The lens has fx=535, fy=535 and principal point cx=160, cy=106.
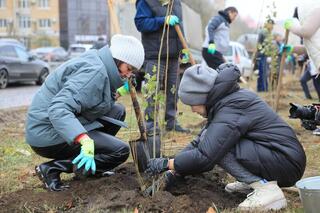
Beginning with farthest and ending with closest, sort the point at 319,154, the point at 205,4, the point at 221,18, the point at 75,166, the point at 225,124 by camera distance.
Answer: the point at 205,4 → the point at 221,18 → the point at 319,154 → the point at 75,166 → the point at 225,124

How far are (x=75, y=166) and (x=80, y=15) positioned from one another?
2797 inches

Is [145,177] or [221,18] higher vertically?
[221,18]

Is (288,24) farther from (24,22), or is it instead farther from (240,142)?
(24,22)

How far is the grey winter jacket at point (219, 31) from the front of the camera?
8.56m

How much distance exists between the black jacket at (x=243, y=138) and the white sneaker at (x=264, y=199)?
71mm

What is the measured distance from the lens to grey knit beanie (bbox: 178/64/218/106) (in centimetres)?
325

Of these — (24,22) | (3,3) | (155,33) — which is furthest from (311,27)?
(24,22)

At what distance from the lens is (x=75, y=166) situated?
3.87 m

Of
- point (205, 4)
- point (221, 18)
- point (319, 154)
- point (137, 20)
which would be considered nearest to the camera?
point (319, 154)

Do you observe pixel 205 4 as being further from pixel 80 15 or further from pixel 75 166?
pixel 80 15

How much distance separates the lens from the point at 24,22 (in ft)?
230

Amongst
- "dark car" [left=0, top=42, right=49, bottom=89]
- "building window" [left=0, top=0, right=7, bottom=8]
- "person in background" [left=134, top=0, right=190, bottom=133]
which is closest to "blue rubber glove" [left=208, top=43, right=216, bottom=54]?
"person in background" [left=134, top=0, right=190, bottom=133]

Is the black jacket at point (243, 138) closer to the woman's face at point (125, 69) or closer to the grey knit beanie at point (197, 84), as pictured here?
the grey knit beanie at point (197, 84)

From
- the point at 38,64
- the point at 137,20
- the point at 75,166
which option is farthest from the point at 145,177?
the point at 38,64
